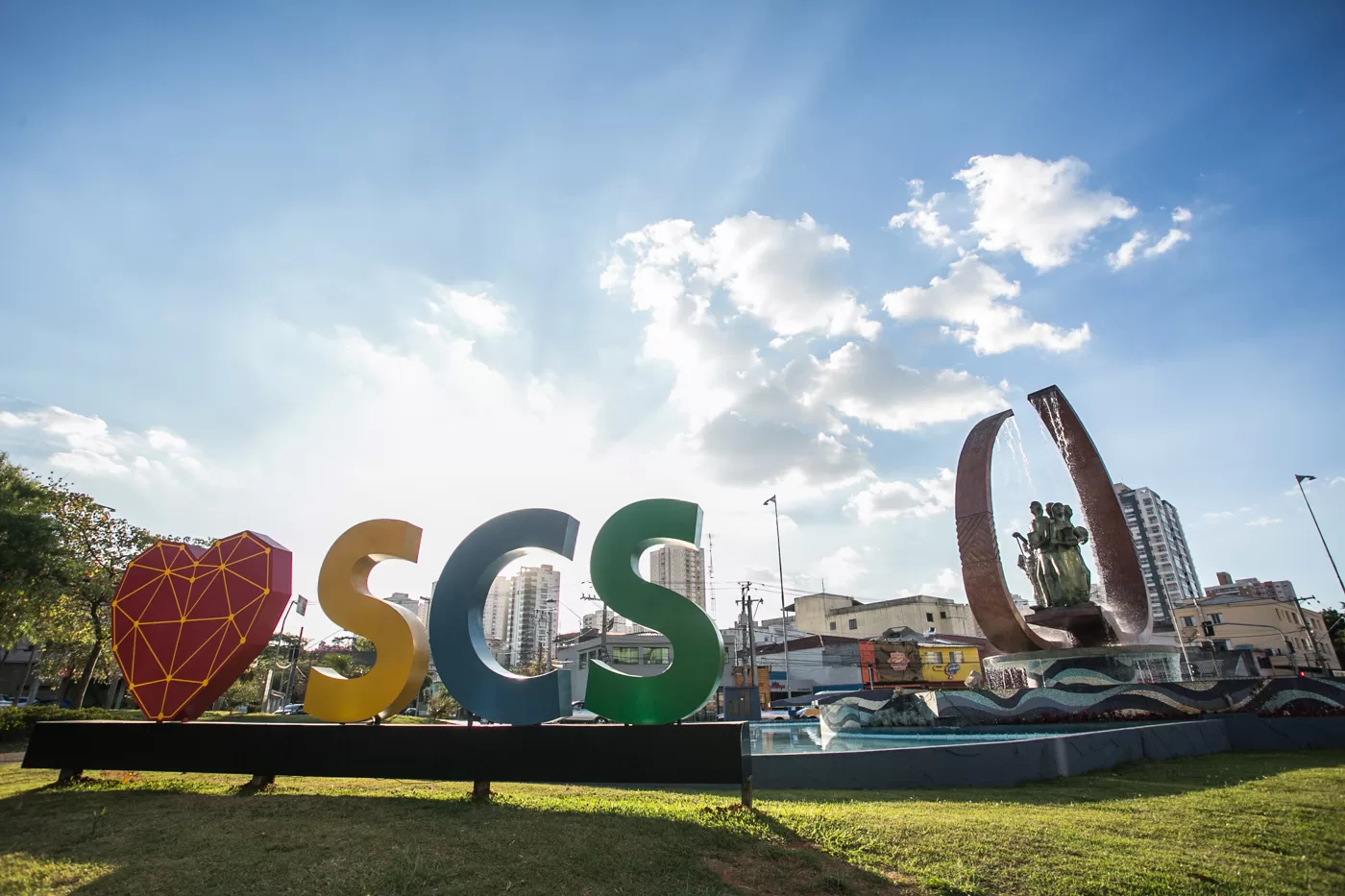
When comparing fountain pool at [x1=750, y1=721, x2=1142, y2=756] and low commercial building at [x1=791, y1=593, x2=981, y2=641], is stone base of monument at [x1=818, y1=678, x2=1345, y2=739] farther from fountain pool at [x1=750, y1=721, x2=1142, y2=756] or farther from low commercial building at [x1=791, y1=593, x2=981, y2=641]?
low commercial building at [x1=791, y1=593, x2=981, y2=641]

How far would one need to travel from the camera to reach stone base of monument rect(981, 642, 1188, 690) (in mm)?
18562

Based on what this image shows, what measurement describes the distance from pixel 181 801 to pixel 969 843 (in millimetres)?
9661

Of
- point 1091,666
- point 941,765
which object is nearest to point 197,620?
point 941,765

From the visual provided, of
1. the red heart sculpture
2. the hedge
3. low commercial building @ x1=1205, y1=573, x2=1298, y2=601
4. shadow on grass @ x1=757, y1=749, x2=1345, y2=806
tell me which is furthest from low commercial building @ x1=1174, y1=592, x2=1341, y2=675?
the hedge

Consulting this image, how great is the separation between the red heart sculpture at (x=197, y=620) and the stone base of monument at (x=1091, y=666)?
19.2m

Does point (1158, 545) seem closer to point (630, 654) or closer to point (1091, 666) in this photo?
point (630, 654)

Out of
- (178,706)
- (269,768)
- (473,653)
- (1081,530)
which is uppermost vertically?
(1081,530)

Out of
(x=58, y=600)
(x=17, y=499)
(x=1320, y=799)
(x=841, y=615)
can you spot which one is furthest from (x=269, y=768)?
(x=841, y=615)

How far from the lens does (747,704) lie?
103 ft

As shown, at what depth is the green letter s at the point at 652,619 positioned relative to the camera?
26.3ft

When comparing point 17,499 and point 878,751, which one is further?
point 17,499

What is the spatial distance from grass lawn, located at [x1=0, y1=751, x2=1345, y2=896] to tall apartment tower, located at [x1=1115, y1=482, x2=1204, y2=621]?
10966 centimetres

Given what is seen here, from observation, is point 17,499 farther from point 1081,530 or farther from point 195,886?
point 1081,530

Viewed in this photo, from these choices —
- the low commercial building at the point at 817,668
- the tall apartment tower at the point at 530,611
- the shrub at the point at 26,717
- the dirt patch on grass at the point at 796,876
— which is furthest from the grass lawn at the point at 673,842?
the tall apartment tower at the point at 530,611
